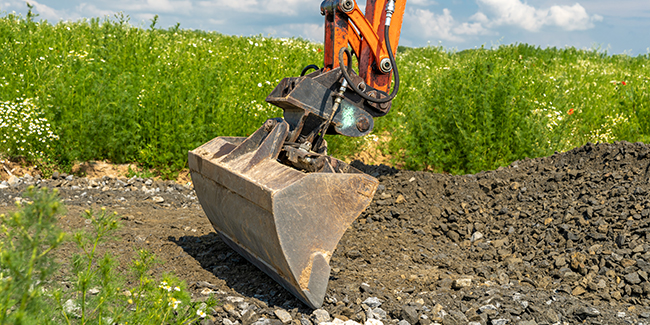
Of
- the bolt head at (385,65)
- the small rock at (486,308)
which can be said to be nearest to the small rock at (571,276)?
the small rock at (486,308)

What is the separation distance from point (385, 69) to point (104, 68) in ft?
15.3

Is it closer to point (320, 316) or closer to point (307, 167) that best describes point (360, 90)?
point (307, 167)

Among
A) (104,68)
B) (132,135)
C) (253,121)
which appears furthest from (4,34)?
(253,121)

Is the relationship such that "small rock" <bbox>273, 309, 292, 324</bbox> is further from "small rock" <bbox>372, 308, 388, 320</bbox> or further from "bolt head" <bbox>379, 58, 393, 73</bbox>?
"bolt head" <bbox>379, 58, 393, 73</bbox>

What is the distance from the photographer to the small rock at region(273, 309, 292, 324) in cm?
→ 301

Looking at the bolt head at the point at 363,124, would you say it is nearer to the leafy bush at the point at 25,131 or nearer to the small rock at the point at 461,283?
the small rock at the point at 461,283

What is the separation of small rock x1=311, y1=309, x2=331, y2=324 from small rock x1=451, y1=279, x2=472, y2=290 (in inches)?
42.0

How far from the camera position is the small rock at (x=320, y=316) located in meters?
3.04

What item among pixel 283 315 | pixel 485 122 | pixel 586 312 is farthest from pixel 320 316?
pixel 485 122

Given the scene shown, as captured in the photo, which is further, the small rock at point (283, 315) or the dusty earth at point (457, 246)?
the dusty earth at point (457, 246)

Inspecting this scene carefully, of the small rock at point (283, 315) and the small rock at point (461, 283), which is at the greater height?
the small rock at point (461, 283)

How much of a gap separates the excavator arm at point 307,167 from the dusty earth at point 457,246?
13.1 inches

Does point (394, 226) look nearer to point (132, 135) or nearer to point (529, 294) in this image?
point (529, 294)

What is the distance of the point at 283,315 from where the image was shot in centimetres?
304
